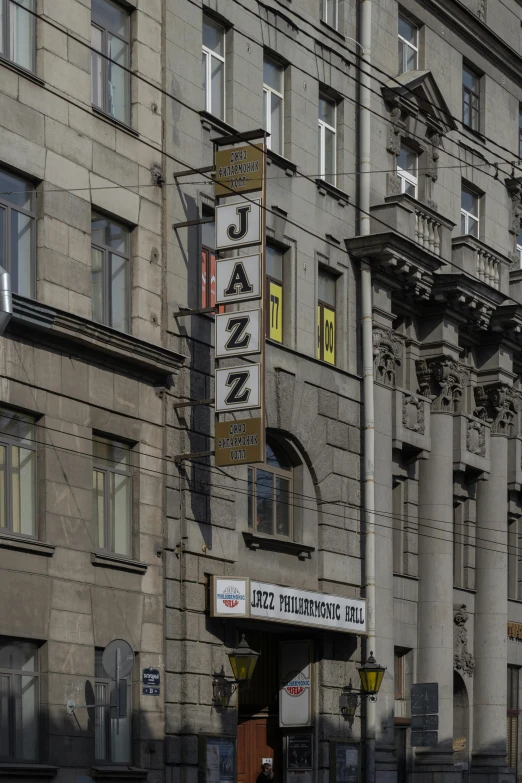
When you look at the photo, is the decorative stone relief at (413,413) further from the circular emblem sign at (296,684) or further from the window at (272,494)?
the circular emblem sign at (296,684)

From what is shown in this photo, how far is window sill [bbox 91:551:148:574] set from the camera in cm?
2903

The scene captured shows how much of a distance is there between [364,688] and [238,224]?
34.0 feet

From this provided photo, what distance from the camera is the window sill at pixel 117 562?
29031 mm

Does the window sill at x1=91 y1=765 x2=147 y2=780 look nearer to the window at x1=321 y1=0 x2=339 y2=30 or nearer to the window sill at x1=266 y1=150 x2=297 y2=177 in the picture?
the window sill at x1=266 y1=150 x2=297 y2=177

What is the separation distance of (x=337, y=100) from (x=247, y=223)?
8362 mm

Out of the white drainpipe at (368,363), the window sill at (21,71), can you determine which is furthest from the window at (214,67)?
the window sill at (21,71)

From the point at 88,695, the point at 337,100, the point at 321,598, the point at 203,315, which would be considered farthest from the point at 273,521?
the point at 337,100

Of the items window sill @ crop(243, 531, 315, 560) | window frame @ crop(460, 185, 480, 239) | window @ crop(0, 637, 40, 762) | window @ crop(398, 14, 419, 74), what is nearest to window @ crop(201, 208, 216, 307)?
window sill @ crop(243, 531, 315, 560)

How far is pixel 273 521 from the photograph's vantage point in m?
34.9

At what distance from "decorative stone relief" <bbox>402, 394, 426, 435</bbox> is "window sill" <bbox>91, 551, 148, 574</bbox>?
1137 cm

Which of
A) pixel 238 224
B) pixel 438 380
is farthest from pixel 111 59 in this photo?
pixel 438 380

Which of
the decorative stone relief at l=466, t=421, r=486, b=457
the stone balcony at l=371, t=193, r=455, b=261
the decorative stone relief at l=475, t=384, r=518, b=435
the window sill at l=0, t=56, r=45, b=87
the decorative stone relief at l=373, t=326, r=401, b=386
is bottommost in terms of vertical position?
the decorative stone relief at l=466, t=421, r=486, b=457

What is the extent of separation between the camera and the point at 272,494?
115ft

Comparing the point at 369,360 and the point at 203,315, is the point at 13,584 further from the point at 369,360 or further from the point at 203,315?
the point at 369,360
